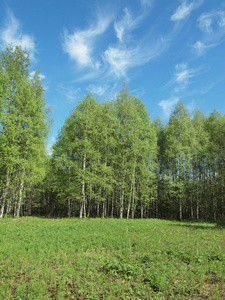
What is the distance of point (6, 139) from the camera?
1705 centimetres

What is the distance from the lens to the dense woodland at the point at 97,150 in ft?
65.5

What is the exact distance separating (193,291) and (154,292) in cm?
121

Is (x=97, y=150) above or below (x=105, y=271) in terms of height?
above

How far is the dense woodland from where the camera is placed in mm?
19953

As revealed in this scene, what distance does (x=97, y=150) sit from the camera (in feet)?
85.7

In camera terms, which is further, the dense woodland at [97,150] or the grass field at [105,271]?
the dense woodland at [97,150]

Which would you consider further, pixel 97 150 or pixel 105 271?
pixel 97 150

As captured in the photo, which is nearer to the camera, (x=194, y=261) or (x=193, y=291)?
(x=193, y=291)

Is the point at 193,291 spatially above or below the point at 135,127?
below

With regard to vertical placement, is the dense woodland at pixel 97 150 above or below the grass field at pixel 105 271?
above

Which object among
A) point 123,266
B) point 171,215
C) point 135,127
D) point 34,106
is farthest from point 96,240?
point 171,215

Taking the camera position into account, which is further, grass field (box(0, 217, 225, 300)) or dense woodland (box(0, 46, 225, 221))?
dense woodland (box(0, 46, 225, 221))

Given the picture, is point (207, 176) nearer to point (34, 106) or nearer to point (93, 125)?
point (93, 125)

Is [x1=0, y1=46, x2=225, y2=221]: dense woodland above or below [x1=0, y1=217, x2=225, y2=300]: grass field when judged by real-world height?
above
